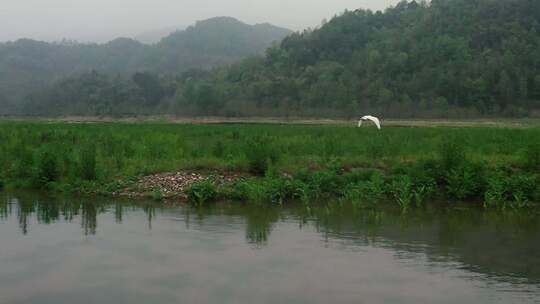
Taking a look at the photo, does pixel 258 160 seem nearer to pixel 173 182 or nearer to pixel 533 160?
pixel 173 182

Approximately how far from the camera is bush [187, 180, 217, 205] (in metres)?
13.9

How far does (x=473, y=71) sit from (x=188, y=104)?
38.7 m

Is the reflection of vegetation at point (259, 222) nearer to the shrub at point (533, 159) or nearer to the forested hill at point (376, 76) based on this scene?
the shrub at point (533, 159)

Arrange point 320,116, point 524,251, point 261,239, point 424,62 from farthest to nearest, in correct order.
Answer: point 424,62, point 320,116, point 261,239, point 524,251

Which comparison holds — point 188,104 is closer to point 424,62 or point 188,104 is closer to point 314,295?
point 424,62

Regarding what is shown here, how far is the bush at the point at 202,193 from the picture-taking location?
13.9m

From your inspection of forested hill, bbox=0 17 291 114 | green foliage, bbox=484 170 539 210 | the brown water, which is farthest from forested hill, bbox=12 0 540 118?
the brown water

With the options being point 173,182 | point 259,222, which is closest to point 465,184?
point 259,222

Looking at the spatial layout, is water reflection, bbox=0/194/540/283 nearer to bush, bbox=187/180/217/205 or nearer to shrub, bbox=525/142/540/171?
bush, bbox=187/180/217/205

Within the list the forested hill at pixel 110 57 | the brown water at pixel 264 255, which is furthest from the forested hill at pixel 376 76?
the brown water at pixel 264 255

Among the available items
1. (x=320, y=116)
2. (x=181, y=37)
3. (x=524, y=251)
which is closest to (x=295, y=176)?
(x=524, y=251)

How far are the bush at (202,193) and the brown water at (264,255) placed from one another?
22.9 inches

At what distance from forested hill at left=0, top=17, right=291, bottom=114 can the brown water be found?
109246 millimetres

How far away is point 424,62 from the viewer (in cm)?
7788
